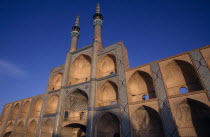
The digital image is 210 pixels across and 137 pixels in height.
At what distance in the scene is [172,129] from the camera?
9.81 meters

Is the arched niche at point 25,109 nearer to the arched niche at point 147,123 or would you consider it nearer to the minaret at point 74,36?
the minaret at point 74,36

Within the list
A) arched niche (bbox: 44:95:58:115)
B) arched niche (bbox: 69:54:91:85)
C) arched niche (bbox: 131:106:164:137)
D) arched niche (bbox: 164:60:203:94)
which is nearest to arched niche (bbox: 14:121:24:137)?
arched niche (bbox: 44:95:58:115)

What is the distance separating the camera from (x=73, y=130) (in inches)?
677

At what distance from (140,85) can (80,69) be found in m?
9.11

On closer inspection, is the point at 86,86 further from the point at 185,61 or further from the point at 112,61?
the point at 185,61

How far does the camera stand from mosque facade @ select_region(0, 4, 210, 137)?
10586 millimetres

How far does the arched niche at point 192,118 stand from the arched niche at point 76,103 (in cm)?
1004

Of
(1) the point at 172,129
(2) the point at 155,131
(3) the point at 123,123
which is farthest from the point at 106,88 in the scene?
(1) the point at 172,129

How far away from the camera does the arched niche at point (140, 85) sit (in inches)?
554

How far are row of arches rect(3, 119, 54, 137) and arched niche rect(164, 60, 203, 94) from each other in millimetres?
14325

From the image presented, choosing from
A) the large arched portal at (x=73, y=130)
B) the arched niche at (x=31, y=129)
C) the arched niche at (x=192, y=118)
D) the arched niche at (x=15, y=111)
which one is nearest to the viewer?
the arched niche at (x=192, y=118)

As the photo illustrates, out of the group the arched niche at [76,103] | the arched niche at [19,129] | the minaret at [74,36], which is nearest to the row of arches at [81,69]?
the arched niche at [76,103]

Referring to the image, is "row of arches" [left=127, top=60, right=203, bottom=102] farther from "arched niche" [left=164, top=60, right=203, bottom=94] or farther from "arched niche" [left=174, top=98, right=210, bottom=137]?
"arched niche" [left=174, top=98, right=210, bottom=137]

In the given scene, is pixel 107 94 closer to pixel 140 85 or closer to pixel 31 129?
pixel 140 85
